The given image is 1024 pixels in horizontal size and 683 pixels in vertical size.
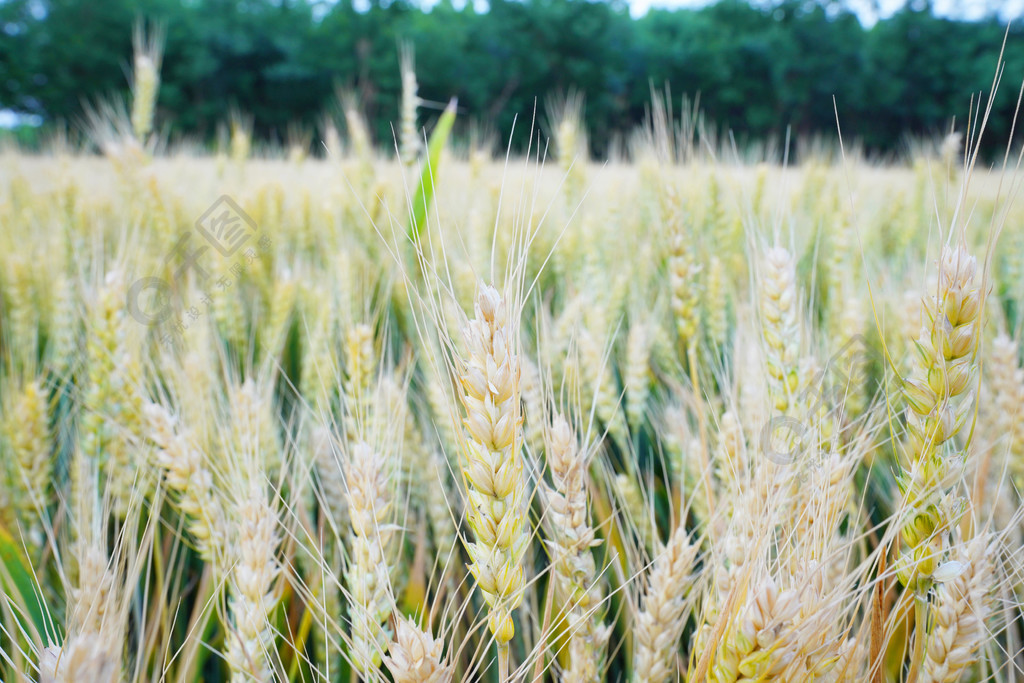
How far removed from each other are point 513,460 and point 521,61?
20891mm

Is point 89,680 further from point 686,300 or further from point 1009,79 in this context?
point 1009,79

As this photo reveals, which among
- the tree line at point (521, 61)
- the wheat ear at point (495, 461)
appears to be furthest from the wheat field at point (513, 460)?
the tree line at point (521, 61)

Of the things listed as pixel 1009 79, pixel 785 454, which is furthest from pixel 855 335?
pixel 1009 79

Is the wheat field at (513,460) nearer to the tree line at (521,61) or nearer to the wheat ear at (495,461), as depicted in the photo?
the wheat ear at (495,461)

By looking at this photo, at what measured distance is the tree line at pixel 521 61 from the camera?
16922 millimetres

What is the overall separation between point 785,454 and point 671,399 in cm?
52

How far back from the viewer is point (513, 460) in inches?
15.9

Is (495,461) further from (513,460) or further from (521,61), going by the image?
(521,61)

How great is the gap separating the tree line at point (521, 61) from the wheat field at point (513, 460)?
16.7m

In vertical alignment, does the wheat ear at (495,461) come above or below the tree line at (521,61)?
below

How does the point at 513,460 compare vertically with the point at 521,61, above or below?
below

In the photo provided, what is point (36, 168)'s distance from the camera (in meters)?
3.67

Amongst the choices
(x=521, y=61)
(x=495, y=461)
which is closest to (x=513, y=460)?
(x=495, y=461)

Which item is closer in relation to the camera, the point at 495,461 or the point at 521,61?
the point at 495,461
